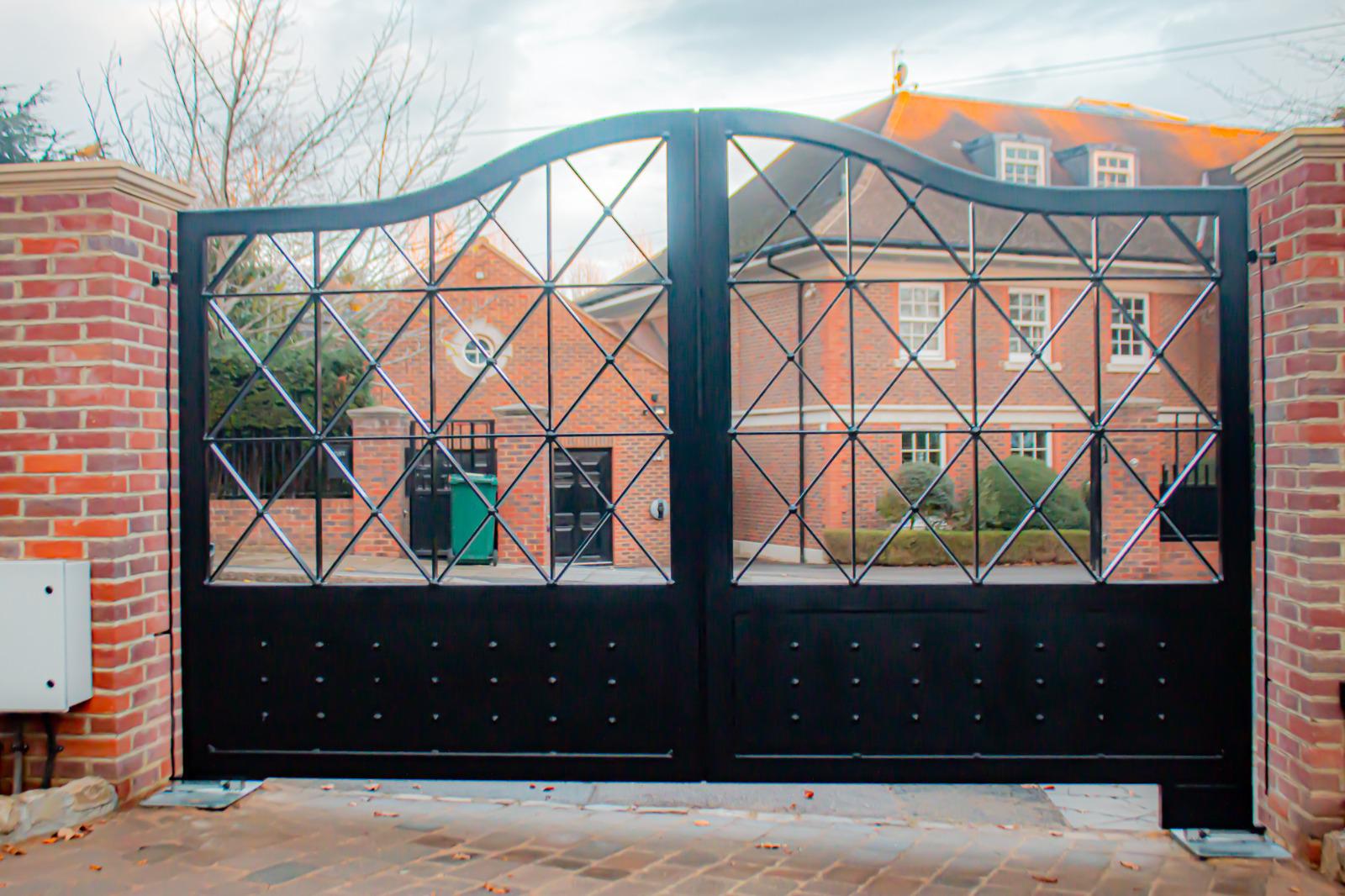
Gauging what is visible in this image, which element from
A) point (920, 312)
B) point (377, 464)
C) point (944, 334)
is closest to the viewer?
point (377, 464)

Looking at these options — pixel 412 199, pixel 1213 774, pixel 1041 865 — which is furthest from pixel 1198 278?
pixel 412 199

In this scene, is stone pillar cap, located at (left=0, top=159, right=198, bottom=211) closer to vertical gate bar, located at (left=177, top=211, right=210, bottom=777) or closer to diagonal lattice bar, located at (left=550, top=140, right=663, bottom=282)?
vertical gate bar, located at (left=177, top=211, right=210, bottom=777)

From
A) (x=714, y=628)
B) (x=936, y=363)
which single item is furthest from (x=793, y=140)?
(x=936, y=363)

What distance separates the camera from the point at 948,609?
3.34 m

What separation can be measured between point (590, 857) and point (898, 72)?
2203 cm

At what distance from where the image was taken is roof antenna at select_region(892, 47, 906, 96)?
2202 cm

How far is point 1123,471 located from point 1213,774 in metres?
12.5

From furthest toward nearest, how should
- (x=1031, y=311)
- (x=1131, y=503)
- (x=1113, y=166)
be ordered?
1. (x=1113, y=166)
2. (x=1031, y=311)
3. (x=1131, y=503)

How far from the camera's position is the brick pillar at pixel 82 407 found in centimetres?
327

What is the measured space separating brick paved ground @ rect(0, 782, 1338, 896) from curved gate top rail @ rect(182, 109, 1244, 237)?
211cm

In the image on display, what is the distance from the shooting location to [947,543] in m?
15.3

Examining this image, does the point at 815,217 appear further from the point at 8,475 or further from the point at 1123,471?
the point at 8,475

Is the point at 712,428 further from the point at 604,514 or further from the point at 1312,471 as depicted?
the point at 1312,471

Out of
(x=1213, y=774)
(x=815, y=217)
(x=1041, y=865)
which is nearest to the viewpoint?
(x=1041, y=865)
